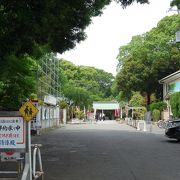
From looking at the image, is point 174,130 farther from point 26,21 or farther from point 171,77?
point 171,77

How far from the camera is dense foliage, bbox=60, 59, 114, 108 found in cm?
9131

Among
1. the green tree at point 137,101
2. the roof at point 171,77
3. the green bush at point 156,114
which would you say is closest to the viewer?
the roof at point 171,77

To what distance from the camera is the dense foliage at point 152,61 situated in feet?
231

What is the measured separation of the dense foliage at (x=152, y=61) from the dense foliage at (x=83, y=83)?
1593cm

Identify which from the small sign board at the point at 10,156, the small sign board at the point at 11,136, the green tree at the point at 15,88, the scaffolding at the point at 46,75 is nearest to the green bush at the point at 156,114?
the scaffolding at the point at 46,75

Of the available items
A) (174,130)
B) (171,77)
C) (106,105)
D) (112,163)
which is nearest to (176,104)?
(171,77)

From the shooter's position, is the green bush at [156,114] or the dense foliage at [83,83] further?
the dense foliage at [83,83]

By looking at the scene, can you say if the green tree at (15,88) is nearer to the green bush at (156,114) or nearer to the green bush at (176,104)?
the green bush at (176,104)

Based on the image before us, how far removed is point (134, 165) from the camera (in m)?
15.7

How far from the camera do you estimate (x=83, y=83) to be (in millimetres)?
105500

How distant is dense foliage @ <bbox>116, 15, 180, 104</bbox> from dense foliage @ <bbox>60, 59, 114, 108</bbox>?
627 inches

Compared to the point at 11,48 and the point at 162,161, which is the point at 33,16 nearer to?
the point at 11,48

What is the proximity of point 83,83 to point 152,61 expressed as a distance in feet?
116

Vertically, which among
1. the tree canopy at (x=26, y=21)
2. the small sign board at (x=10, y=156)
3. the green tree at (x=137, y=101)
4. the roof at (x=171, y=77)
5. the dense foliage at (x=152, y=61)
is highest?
the dense foliage at (x=152, y=61)
